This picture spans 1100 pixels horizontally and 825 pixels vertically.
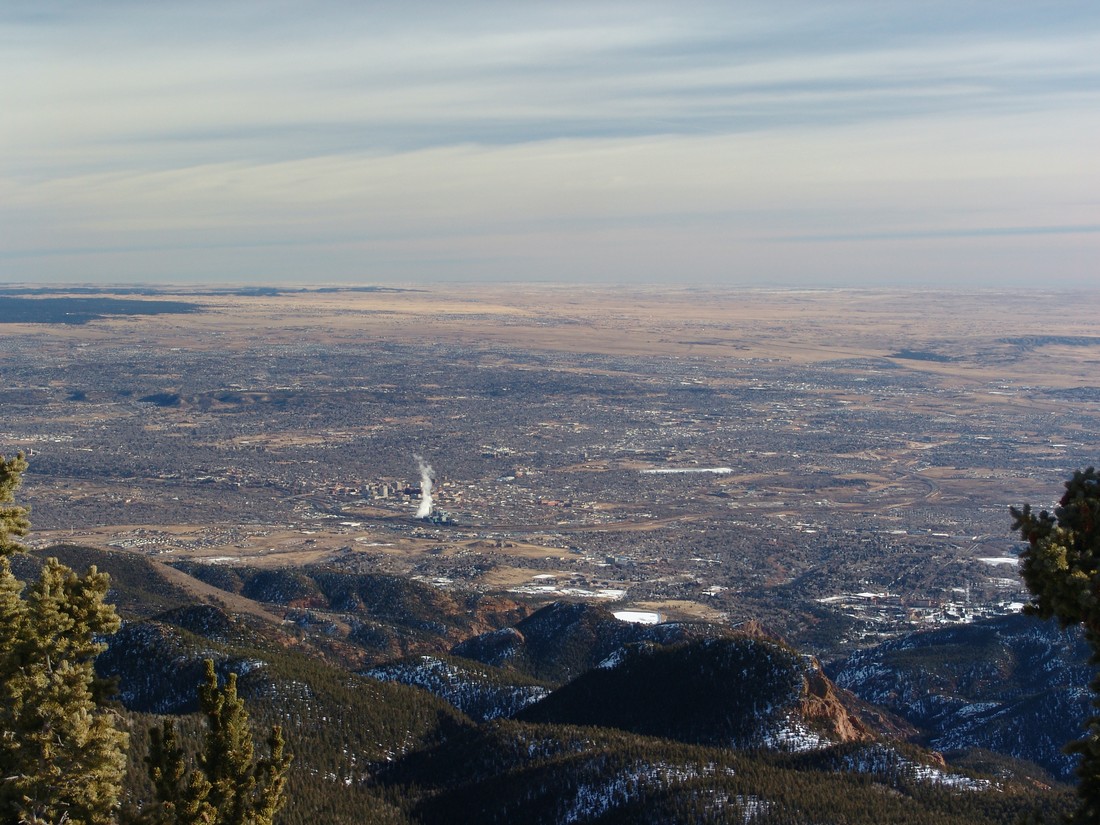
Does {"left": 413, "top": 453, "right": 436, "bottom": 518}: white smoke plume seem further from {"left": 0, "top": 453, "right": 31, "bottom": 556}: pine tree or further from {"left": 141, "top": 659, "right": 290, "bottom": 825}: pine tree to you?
{"left": 0, "top": 453, "right": 31, "bottom": 556}: pine tree

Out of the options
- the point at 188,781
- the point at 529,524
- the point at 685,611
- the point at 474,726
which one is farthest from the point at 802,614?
the point at 188,781

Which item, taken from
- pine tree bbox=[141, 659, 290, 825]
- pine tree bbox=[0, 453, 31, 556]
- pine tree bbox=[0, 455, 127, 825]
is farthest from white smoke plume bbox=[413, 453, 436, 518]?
pine tree bbox=[0, 455, 127, 825]

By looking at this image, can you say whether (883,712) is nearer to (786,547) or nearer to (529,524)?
(786,547)

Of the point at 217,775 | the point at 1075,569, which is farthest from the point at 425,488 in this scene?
the point at 1075,569

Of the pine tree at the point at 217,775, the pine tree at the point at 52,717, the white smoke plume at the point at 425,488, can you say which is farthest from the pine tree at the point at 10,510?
the white smoke plume at the point at 425,488

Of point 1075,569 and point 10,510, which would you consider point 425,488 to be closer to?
point 10,510
